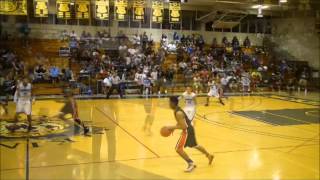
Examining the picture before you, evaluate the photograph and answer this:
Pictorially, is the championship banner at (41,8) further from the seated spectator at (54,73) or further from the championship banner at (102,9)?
the seated spectator at (54,73)

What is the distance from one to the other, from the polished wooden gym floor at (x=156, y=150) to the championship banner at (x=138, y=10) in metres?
1.24

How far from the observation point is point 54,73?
3365 millimetres

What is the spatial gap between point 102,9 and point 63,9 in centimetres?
31

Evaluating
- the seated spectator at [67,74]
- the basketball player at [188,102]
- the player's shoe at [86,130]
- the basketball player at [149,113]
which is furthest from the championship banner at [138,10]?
the basketball player at [149,113]

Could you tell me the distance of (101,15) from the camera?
3004 mm

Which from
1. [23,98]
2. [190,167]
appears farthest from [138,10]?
[190,167]

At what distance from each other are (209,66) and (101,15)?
1700 mm

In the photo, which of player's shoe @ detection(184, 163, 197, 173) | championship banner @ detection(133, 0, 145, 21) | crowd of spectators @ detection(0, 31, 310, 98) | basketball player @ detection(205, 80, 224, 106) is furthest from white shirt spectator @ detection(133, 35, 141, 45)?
basketball player @ detection(205, 80, 224, 106)

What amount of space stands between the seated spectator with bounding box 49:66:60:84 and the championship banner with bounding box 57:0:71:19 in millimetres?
495

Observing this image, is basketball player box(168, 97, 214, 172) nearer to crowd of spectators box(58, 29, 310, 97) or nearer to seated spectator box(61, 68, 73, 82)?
crowd of spectators box(58, 29, 310, 97)

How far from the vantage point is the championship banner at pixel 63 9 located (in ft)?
9.09

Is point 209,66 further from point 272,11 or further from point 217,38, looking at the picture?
point 272,11

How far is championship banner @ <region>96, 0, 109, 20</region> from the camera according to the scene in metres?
2.97

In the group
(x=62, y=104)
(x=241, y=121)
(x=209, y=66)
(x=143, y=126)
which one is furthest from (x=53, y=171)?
(x=241, y=121)
